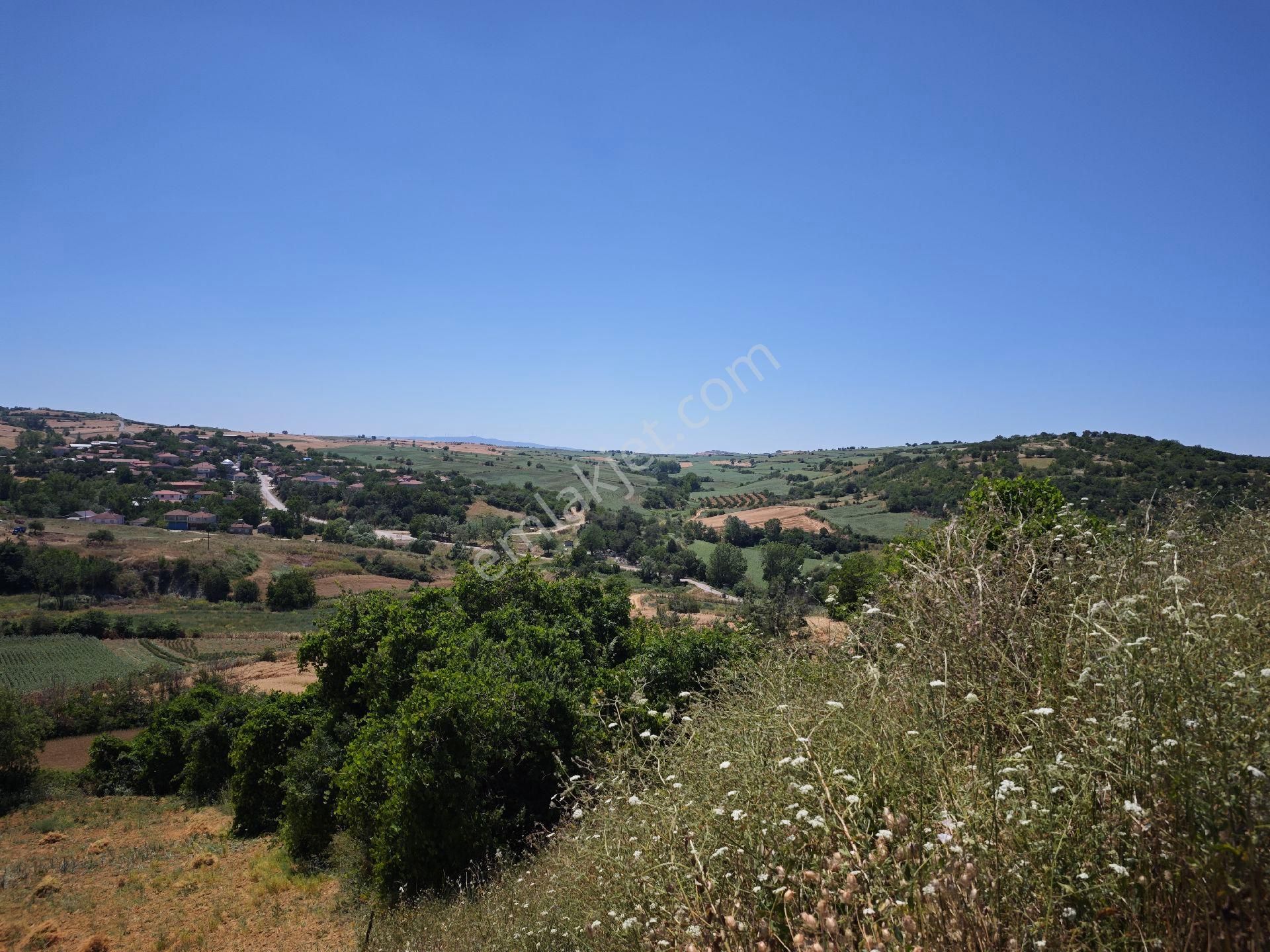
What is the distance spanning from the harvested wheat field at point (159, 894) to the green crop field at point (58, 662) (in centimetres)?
2162

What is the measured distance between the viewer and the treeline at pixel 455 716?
8.39 metres

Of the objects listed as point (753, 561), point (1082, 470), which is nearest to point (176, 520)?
point (753, 561)

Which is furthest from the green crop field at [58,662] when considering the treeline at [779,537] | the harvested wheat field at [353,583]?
the treeline at [779,537]

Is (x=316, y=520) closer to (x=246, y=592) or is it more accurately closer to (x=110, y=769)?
(x=246, y=592)

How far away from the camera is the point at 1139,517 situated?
640 centimetres

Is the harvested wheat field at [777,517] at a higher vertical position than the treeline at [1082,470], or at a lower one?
lower

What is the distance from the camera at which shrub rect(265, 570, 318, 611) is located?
52.1 meters

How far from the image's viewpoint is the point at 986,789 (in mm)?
2498

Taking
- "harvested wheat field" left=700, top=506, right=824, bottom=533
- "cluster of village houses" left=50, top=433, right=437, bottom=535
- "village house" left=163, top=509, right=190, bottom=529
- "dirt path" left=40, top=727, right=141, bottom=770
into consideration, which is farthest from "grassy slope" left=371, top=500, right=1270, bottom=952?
"village house" left=163, top=509, right=190, bottom=529

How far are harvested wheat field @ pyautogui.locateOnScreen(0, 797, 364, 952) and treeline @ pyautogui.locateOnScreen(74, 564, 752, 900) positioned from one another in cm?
95

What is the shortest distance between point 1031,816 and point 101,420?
16539 centimetres

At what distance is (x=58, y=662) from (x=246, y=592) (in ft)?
52.4

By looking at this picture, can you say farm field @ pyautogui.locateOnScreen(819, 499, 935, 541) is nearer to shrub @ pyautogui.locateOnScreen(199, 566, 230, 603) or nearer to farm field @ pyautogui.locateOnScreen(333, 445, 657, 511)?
A: farm field @ pyautogui.locateOnScreen(333, 445, 657, 511)

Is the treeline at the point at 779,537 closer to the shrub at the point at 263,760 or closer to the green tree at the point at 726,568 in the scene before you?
the green tree at the point at 726,568
